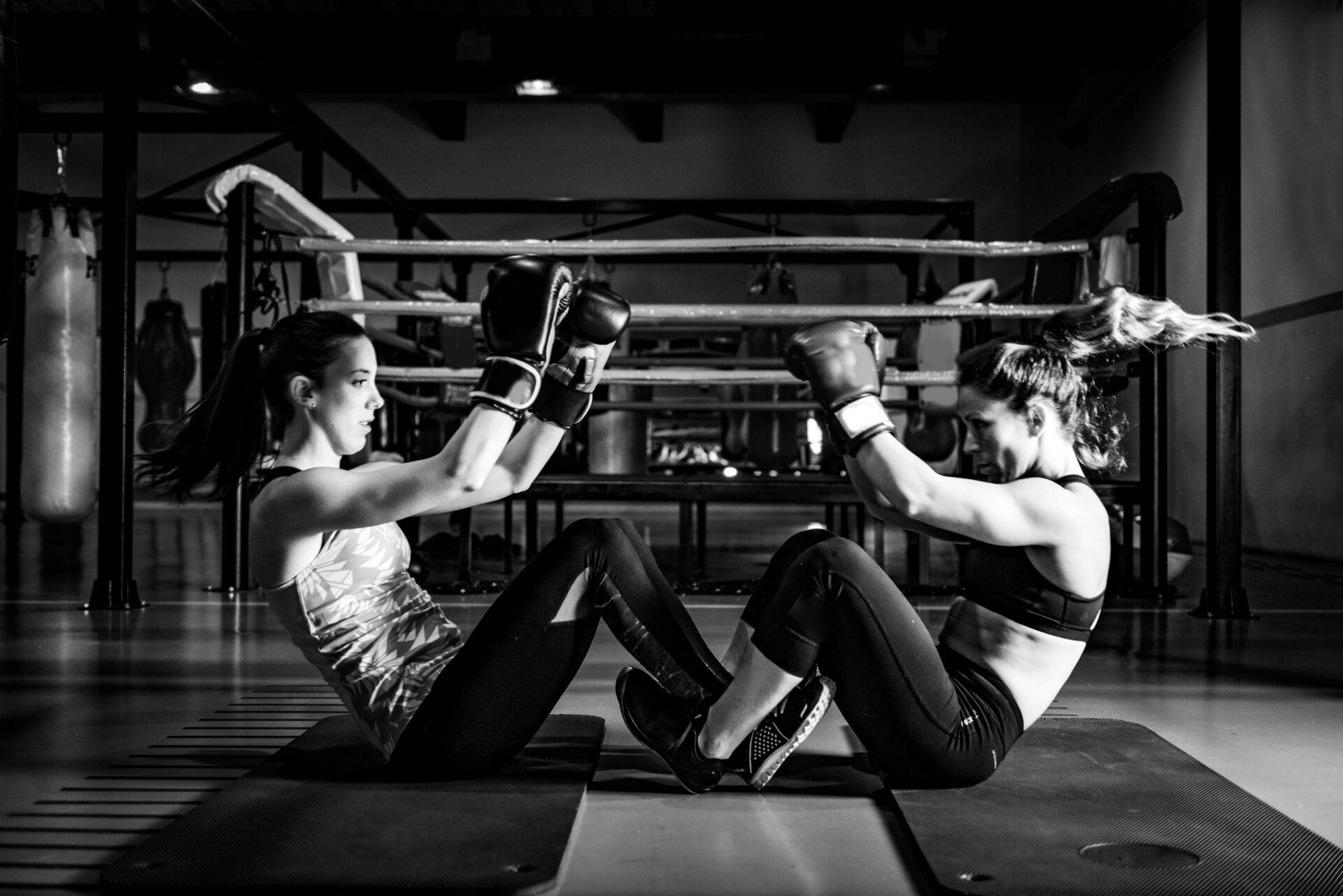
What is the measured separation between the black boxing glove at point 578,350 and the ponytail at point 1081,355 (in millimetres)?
580

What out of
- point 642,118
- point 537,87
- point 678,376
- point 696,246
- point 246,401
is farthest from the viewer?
point 642,118

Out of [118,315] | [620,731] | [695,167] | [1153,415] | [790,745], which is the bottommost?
[620,731]

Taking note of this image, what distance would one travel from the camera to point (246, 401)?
1.91 metres

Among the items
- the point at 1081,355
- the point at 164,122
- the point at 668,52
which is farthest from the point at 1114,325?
the point at 668,52

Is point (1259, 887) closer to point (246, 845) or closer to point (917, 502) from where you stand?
point (917, 502)

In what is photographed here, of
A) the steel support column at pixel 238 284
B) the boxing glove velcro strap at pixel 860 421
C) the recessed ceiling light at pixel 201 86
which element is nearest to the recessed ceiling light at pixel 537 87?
the recessed ceiling light at pixel 201 86

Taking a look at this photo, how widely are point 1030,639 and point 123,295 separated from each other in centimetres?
352

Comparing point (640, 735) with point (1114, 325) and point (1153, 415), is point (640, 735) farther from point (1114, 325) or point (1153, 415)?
point (1153, 415)

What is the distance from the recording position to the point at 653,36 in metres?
6.88

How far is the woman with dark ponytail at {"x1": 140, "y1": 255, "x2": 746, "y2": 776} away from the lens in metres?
1.68

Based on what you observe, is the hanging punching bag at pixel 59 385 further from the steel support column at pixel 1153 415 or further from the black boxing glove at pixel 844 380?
the steel support column at pixel 1153 415

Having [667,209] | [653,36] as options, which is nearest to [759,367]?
[667,209]

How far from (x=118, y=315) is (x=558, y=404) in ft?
9.50

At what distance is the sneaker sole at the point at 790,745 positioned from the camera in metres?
1.71
